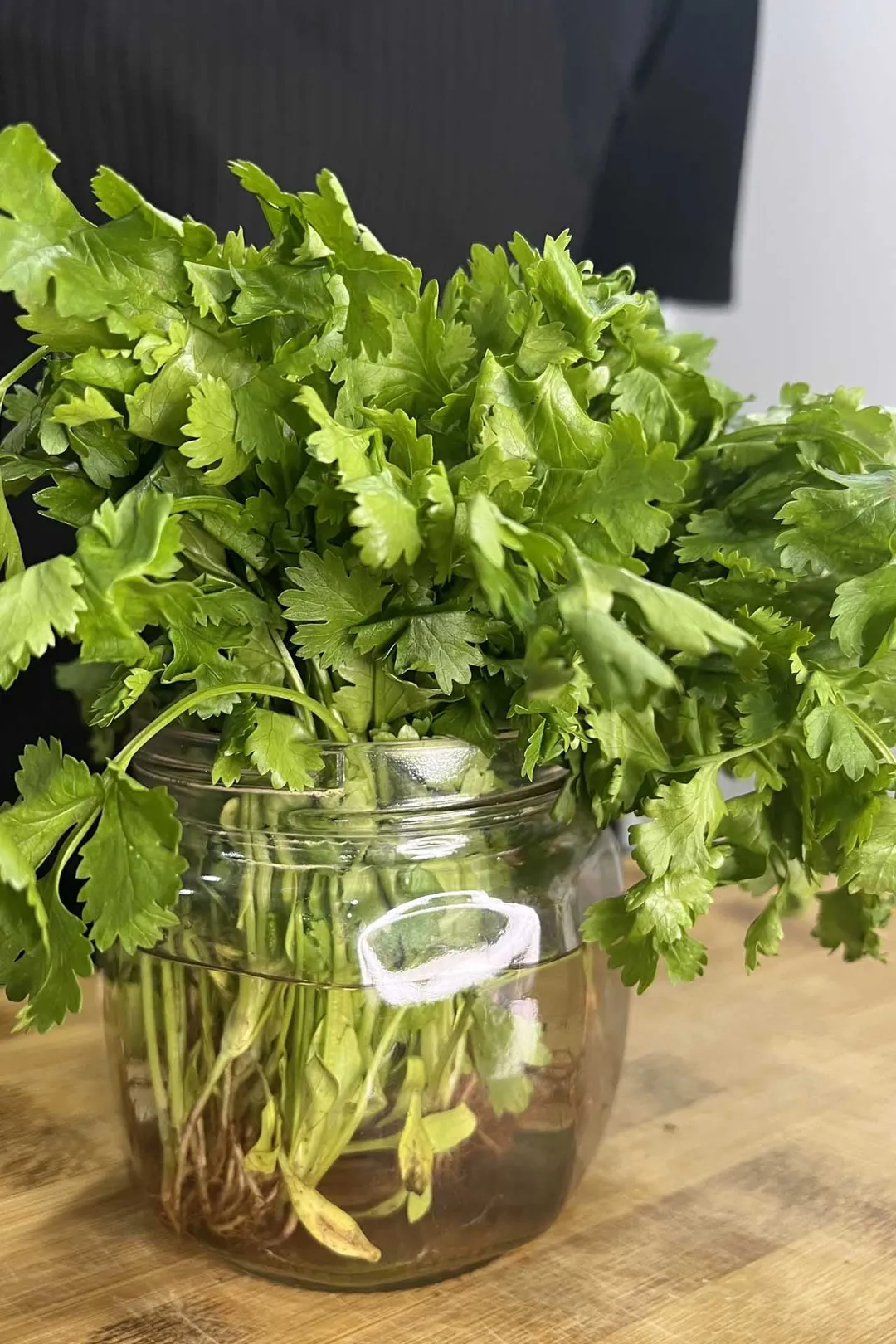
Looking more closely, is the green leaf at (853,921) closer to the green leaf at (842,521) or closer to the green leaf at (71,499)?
the green leaf at (842,521)

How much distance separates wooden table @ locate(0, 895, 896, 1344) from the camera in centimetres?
48

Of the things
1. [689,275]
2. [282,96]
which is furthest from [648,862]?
[689,275]

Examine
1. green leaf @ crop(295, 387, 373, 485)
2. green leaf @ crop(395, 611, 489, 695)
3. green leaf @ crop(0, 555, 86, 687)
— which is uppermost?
green leaf @ crop(295, 387, 373, 485)

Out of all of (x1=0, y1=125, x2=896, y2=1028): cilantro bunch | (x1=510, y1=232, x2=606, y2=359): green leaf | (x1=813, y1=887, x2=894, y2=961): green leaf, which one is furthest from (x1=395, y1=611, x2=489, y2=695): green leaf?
(x1=813, y1=887, x2=894, y2=961): green leaf

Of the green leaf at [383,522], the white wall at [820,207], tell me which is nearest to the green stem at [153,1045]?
the green leaf at [383,522]

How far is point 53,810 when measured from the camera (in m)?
0.40

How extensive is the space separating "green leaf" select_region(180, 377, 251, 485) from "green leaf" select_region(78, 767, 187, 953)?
0.34 ft

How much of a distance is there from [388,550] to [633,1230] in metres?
0.36

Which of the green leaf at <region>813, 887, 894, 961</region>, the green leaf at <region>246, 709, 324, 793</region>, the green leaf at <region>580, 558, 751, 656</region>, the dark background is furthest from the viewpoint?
the dark background

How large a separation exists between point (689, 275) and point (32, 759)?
0.94 meters

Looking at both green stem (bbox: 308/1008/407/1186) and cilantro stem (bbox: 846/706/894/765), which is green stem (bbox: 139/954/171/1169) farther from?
cilantro stem (bbox: 846/706/894/765)

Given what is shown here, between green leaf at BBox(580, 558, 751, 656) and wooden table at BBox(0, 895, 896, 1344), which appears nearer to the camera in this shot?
green leaf at BBox(580, 558, 751, 656)

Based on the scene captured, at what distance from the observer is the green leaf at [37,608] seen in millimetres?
323

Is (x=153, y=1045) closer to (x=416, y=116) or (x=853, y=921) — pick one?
(x=853, y=921)
